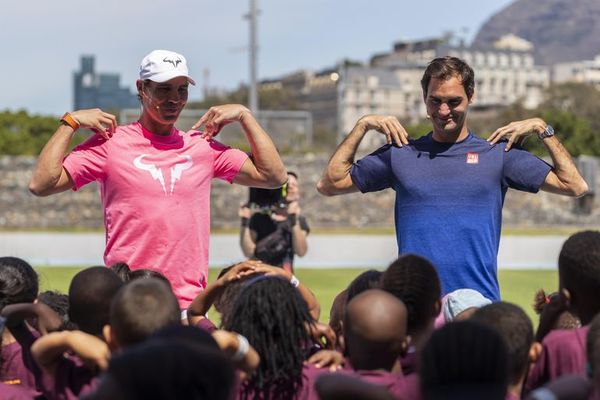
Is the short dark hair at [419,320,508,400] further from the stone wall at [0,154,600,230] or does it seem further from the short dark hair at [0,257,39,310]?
the stone wall at [0,154,600,230]

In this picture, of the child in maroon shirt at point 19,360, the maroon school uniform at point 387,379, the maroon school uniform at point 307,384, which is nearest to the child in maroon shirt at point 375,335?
the maroon school uniform at point 387,379

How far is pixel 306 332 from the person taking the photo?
4594 mm

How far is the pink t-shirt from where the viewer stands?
229 inches

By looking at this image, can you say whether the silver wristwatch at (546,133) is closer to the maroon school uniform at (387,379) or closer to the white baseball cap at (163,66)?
the white baseball cap at (163,66)

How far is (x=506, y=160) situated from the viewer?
599 centimetres

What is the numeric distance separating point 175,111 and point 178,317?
196cm

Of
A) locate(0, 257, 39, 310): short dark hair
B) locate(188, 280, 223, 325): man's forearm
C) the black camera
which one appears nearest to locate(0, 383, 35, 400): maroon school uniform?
locate(0, 257, 39, 310): short dark hair

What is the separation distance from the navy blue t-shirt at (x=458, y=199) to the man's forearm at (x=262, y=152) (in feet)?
2.02

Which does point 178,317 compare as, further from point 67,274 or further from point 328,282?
point 67,274

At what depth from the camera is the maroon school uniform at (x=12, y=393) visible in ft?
14.6

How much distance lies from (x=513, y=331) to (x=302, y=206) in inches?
1275

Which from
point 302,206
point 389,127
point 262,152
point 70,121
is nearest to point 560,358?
point 389,127

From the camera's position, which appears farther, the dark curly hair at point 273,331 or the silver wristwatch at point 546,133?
the silver wristwatch at point 546,133

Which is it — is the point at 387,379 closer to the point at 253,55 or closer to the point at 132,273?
the point at 132,273
